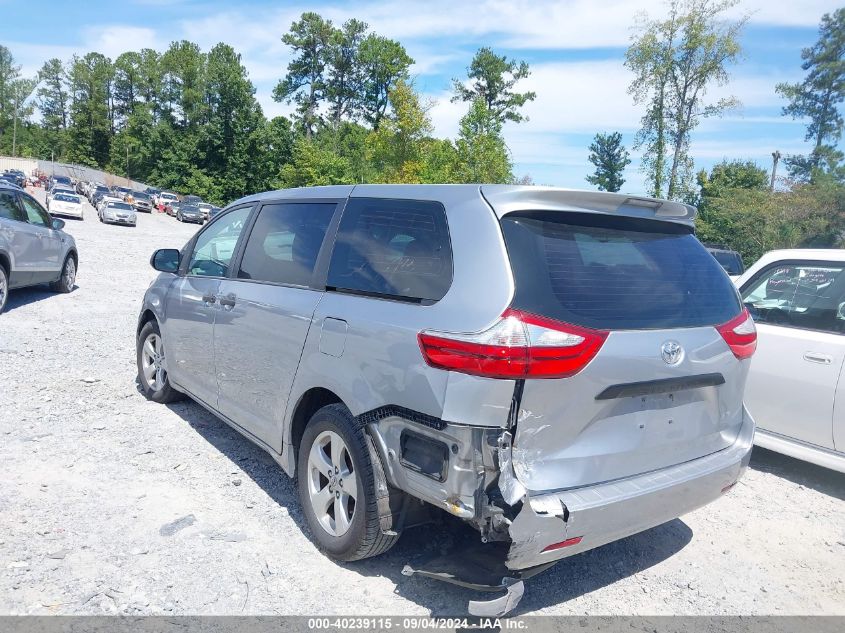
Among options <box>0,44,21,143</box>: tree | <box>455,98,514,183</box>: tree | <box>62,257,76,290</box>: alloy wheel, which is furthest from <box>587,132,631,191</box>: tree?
<box>0,44,21,143</box>: tree

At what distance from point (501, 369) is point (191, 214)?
46403 millimetres

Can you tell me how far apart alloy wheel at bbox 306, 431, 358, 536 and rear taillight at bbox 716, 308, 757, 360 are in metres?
1.95

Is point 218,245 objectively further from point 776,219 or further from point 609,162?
point 609,162

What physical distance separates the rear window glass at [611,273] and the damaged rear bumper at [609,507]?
2.25 feet

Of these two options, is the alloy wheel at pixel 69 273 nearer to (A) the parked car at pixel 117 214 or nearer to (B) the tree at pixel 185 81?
(A) the parked car at pixel 117 214

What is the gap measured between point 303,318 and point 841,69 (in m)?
54.0

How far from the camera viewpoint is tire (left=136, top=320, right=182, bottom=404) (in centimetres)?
556

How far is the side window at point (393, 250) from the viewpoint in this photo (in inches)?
115

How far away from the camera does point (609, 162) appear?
65500 millimetres

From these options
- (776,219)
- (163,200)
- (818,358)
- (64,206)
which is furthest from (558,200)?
(163,200)

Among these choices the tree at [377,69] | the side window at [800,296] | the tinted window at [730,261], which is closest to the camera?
the side window at [800,296]

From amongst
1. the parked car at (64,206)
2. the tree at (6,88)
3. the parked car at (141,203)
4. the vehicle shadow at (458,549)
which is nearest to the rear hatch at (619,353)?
the vehicle shadow at (458,549)

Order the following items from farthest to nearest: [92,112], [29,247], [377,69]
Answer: [92,112], [377,69], [29,247]

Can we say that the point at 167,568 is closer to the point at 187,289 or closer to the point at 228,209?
the point at 187,289
